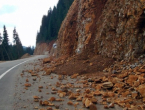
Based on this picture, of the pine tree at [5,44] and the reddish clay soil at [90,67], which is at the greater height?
the pine tree at [5,44]

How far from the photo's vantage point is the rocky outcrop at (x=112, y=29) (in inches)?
359

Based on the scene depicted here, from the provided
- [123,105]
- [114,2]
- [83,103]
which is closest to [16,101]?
[83,103]

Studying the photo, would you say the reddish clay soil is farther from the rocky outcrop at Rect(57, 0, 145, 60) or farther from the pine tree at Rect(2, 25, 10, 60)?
the pine tree at Rect(2, 25, 10, 60)

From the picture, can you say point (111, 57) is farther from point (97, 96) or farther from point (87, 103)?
point (87, 103)

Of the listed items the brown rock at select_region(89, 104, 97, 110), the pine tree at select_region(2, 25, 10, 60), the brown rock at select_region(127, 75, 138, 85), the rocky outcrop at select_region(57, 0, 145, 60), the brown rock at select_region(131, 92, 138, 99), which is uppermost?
the pine tree at select_region(2, 25, 10, 60)

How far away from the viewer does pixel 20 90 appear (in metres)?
7.14

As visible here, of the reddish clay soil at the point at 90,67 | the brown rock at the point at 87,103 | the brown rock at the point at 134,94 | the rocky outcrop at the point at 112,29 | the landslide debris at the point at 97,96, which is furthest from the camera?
the reddish clay soil at the point at 90,67

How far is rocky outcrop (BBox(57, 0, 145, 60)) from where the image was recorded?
912 centimetres

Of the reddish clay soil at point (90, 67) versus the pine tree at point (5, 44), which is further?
the pine tree at point (5, 44)

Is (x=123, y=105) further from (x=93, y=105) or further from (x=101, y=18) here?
(x=101, y=18)

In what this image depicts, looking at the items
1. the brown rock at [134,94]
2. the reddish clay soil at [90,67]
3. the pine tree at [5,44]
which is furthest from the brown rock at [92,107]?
the pine tree at [5,44]

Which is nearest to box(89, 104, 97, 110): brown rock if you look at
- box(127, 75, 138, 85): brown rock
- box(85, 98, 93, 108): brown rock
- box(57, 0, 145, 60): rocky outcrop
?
box(85, 98, 93, 108): brown rock

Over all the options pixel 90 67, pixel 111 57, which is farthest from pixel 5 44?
pixel 111 57

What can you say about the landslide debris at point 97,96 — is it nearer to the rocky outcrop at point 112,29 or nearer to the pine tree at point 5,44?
the rocky outcrop at point 112,29
